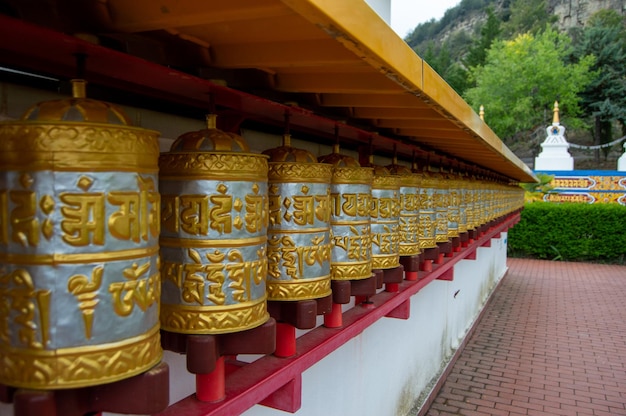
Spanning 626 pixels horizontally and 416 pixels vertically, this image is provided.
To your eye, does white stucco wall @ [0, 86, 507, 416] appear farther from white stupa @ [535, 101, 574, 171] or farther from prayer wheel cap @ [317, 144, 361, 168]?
white stupa @ [535, 101, 574, 171]

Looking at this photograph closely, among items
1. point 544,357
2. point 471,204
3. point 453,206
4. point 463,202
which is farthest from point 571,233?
point 453,206

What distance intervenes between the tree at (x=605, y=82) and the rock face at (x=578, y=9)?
658 inches

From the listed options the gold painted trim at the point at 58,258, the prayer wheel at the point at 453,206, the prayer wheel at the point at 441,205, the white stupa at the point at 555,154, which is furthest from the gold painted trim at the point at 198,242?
the white stupa at the point at 555,154

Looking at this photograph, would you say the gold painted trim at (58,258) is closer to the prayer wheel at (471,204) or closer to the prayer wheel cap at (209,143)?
the prayer wheel cap at (209,143)

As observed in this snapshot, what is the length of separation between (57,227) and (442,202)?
292 centimetres

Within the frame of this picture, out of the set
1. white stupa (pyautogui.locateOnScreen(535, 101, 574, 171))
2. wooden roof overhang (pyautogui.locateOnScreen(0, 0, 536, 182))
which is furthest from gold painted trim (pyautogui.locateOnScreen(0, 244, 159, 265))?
white stupa (pyautogui.locateOnScreen(535, 101, 574, 171))

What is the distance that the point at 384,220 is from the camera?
222cm

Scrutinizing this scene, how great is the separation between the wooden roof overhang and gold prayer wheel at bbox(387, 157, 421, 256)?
2.44 ft

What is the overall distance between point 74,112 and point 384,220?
5.07 ft

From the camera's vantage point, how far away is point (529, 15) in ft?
162

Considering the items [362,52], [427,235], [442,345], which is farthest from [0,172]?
[442,345]

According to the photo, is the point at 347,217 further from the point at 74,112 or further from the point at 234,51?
the point at 74,112

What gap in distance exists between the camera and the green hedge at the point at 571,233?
14.6 metres

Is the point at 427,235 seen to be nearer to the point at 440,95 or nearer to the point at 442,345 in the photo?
the point at 440,95
